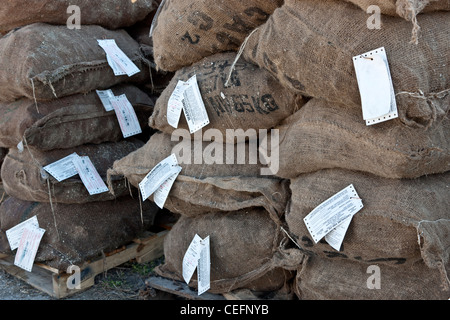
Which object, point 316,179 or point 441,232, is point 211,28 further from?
point 441,232

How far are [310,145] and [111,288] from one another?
58.3 inches

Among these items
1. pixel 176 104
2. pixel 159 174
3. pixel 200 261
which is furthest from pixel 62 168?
pixel 200 261

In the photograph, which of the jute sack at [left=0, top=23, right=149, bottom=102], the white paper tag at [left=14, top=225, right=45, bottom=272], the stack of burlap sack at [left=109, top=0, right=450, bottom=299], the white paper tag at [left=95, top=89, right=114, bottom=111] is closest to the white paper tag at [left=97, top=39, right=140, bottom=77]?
the jute sack at [left=0, top=23, right=149, bottom=102]

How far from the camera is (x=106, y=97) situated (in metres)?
2.58

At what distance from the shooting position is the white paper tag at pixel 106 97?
254 centimetres

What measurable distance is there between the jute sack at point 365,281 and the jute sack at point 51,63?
1.50 m

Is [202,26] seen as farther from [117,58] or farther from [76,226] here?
[76,226]

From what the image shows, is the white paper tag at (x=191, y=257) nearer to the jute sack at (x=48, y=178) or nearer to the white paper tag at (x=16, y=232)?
the jute sack at (x=48, y=178)

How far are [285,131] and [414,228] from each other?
0.57 m

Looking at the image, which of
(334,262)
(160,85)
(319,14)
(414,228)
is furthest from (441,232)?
(160,85)

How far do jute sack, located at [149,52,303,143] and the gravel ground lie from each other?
95 centimetres

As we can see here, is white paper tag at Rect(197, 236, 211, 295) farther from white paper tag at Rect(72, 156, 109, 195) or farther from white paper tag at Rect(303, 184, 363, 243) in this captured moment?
white paper tag at Rect(72, 156, 109, 195)

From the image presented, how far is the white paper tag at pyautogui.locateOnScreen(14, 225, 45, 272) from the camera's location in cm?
238

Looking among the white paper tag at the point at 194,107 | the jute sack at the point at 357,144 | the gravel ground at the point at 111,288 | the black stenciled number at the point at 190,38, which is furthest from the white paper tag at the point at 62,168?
the jute sack at the point at 357,144
